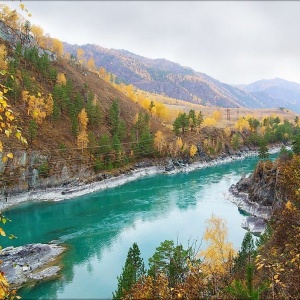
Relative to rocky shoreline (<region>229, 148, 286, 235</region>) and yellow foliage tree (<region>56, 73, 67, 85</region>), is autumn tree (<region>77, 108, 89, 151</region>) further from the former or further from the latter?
rocky shoreline (<region>229, 148, 286, 235</region>)

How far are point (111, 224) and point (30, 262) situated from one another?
17.2 m

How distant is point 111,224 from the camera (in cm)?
5247

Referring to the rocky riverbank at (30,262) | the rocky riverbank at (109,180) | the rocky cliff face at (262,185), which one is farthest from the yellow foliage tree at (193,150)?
the rocky riverbank at (30,262)

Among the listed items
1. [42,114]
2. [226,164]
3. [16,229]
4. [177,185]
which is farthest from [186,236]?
[226,164]

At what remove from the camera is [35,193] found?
215ft

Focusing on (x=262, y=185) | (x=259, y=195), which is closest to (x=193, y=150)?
(x=262, y=185)

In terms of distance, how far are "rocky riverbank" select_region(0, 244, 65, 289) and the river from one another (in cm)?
129

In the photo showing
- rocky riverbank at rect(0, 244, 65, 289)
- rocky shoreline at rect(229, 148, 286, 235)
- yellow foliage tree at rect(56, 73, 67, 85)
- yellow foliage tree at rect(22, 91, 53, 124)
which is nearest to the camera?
rocky riverbank at rect(0, 244, 65, 289)

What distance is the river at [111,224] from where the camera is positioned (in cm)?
3444

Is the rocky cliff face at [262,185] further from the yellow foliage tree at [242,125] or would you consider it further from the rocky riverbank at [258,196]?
the yellow foliage tree at [242,125]

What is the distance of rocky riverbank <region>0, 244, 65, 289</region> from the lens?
33.8m

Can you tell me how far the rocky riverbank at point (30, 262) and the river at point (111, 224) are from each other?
129 cm

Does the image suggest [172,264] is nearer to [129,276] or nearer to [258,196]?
[129,276]

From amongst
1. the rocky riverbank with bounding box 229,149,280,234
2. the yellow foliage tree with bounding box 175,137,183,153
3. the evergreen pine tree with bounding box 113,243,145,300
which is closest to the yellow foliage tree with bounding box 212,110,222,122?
the yellow foliage tree with bounding box 175,137,183,153
